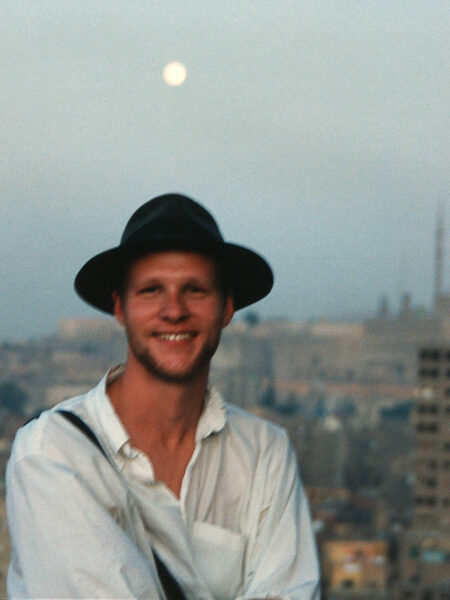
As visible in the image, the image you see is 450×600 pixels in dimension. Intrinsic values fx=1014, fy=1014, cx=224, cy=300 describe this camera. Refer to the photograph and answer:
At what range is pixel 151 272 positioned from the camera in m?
1.07

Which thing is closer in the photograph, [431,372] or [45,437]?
[45,437]

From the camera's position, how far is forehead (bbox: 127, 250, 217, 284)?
1.07m

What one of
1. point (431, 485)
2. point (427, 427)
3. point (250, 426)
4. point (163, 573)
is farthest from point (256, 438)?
point (431, 485)

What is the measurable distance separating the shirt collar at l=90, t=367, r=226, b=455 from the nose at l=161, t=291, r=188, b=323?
113 mm

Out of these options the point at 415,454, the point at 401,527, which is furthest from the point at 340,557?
the point at 415,454

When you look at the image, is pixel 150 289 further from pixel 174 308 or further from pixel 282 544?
pixel 282 544

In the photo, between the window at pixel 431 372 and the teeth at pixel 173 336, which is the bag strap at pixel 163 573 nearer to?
the teeth at pixel 173 336

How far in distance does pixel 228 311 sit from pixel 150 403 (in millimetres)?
→ 146

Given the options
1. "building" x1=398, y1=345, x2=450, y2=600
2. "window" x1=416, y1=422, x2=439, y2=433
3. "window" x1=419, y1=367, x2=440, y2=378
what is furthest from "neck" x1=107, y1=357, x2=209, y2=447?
"window" x1=416, y1=422, x2=439, y2=433

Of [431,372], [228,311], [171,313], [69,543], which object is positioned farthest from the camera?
[431,372]

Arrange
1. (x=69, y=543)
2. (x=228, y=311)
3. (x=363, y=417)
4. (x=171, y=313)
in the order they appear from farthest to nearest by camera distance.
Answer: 1. (x=363, y=417)
2. (x=228, y=311)
3. (x=171, y=313)
4. (x=69, y=543)

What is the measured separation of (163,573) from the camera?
101cm

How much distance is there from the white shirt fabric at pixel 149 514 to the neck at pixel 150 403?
3cm

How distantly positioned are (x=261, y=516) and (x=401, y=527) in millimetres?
19904
